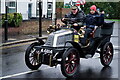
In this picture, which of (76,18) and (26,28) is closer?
(76,18)

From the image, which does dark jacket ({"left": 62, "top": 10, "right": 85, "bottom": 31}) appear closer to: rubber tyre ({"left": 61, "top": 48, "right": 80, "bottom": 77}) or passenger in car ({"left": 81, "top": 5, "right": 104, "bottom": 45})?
passenger in car ({"left": 81, "top": 5, "right": 104, "bottom": 45})

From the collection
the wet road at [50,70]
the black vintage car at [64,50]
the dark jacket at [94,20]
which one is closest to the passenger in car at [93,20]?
the dark jacket at [94,20]

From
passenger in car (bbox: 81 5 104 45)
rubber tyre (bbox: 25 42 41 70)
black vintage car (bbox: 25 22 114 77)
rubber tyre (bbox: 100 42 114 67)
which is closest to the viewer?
black vintage car (bbox: 25 22 114 77)

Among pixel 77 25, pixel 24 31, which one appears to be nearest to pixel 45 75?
pixel 77 25

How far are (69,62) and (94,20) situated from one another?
2091 mm

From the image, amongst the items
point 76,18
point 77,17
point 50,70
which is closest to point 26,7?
point 77,17

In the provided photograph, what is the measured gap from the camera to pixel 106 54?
10.4 metres

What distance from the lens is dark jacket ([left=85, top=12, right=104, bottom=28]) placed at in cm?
1002

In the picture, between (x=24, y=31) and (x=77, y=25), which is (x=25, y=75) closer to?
(x=77, y=25)

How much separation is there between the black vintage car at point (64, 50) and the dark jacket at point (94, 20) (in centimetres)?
19

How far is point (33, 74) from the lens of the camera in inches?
353

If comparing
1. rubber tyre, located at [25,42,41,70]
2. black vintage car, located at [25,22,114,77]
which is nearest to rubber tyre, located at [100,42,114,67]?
black vintage car, located at [25,22,114,77]

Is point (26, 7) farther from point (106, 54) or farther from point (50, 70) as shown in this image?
point (50, 70)

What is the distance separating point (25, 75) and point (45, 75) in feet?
2.01
